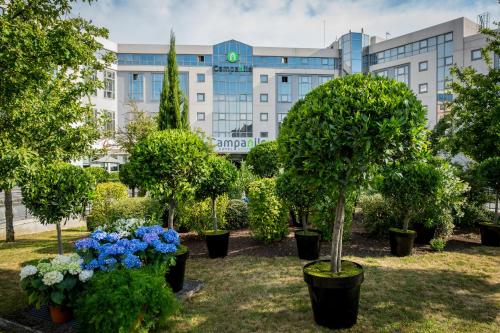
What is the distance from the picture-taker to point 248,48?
38.5 m

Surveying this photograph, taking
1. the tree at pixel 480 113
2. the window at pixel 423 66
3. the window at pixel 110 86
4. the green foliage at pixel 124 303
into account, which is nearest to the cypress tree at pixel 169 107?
the window at pixel 110 86

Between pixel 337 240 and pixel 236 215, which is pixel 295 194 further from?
pixel 236 215

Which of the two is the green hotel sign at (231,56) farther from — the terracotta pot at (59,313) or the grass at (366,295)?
the terracotta pot at (59,313)

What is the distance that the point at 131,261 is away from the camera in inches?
179

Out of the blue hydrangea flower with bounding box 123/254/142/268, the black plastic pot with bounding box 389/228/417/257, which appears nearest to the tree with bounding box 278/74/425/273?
the blue hydrangea flower with bounding box 123/254/142/268

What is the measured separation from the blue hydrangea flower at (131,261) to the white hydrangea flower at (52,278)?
31.0 inches

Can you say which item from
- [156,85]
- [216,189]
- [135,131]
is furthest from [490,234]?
[156,85]

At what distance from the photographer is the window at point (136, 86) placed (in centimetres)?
3641

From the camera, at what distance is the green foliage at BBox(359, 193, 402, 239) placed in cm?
977

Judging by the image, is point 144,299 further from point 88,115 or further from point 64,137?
point 88,115

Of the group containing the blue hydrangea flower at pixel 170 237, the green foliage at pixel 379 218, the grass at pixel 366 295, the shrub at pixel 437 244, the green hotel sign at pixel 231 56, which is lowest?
the grass at pixel 366 295

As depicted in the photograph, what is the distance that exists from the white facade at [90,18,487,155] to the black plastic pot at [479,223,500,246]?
2766 cm

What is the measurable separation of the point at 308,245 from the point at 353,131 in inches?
169

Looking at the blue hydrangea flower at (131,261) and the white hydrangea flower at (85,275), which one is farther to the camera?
the blue hydrangea flower at (131,261)
